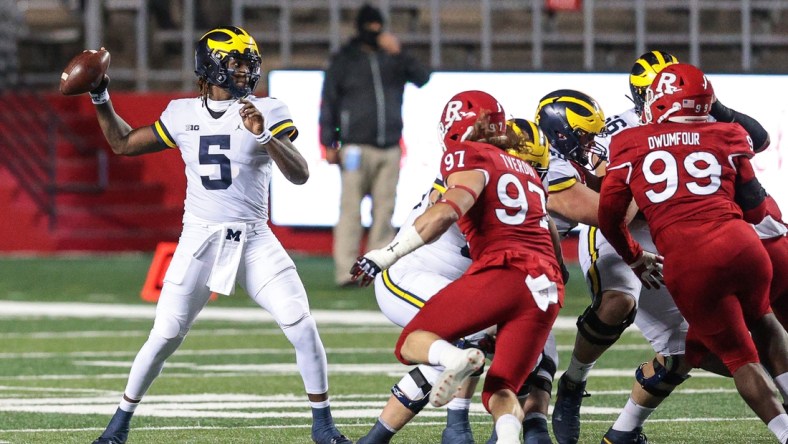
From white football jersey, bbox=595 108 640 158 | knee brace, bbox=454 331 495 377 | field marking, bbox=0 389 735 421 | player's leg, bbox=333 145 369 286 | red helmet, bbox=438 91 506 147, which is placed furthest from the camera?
player's leg, bbox=333 145 369 286

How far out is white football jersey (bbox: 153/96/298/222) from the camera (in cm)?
665

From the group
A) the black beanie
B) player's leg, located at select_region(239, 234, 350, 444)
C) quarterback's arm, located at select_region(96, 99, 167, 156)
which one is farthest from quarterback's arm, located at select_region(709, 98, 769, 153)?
the black beanie

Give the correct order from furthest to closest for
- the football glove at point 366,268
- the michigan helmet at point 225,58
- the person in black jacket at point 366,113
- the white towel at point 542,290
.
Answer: the person in black jacket at point 366,113
the michigan helmet at point 225,58
the white towel at point 542,290
the football glove at point 366,268

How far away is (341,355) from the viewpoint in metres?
10.2

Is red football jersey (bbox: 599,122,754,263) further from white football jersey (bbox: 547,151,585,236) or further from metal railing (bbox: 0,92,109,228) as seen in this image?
metal railing (bbox: 0,92,109,228)

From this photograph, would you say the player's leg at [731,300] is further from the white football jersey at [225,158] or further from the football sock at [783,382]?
the white football jersey at [225,158]

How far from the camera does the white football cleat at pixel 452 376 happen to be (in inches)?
211

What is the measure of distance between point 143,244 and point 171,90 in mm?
1927

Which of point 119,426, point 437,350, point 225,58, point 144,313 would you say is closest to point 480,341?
point 437,350

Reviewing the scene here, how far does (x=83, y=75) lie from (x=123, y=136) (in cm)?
31

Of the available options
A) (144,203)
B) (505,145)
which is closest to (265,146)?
(505,145)

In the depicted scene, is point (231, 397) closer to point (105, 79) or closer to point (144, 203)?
point (105, 79)

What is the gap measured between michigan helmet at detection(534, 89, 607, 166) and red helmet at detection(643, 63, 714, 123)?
80 cm

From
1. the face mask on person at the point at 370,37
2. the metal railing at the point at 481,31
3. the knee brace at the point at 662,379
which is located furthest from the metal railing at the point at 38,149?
the knee brace at the point at 662,379
